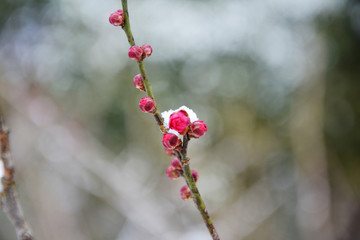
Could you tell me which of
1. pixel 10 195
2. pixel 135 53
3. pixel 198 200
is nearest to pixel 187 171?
pixel 198 200

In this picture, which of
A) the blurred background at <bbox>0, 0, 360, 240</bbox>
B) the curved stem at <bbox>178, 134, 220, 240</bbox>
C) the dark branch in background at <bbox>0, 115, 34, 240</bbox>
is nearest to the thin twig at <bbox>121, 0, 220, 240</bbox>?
the curved stem at <bbox>178, 134, 220, 240</bbox>

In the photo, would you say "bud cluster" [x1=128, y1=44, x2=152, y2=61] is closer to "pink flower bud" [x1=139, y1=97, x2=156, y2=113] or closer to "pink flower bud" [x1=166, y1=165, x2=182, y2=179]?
"pink flower bud" [x1=139, y1=97, x2=156, y2=113]

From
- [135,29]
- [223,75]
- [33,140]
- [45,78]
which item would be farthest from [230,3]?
[33,140]

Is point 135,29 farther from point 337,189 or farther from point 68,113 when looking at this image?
point 337,189

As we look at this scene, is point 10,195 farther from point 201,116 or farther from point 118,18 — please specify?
point 201,116

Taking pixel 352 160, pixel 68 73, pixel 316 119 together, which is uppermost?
pixel 68 73

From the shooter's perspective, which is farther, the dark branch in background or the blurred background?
the blurred background

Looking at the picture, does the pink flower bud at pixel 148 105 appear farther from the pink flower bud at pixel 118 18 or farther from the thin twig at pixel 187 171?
the pink flower bud at pixel 118 18
